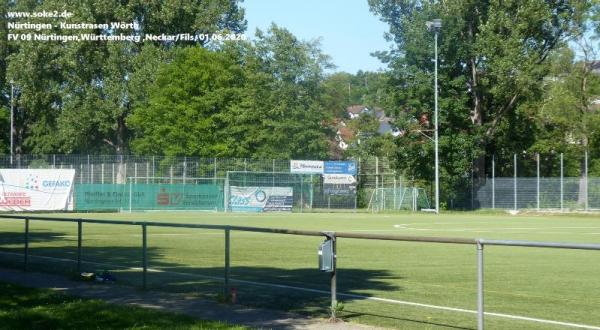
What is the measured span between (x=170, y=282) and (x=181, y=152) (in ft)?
200

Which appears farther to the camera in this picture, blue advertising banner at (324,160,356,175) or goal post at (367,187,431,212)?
blue advertising banner at (324,160,356,175)

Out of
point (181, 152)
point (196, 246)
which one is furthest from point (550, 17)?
point (196, 246)

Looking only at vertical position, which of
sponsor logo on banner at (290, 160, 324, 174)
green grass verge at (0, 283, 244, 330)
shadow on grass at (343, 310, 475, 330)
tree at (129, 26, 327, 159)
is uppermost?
tree at (129, 26, 327, 159)

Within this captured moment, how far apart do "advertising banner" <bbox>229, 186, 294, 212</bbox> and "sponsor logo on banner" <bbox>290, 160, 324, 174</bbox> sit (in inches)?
111

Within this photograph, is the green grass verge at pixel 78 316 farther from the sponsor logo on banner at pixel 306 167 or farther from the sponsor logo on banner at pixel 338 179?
the sponsor logo on banner at pixel 338 179

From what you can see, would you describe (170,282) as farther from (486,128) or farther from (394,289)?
(486,128)

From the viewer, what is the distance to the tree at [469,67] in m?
67.0

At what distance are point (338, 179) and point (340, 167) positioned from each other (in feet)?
3.35

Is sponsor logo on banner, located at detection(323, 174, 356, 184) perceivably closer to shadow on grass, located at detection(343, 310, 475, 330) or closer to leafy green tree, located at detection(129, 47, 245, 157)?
leafy green tree, located at detection(129, 47, 245, 157)

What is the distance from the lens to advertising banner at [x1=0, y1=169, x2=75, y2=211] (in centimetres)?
5358

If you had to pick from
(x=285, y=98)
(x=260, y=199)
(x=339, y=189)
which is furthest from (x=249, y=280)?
(x=285, y=98)

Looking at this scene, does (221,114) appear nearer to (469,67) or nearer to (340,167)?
(340,167)

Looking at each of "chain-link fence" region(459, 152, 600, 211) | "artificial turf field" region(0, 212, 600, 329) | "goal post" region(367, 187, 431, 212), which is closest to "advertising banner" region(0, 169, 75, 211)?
"goal post" region(367, 187, 431, 212)

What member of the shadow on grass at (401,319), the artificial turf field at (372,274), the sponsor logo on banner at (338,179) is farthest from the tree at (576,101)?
the shadow on grass at (401,319)
